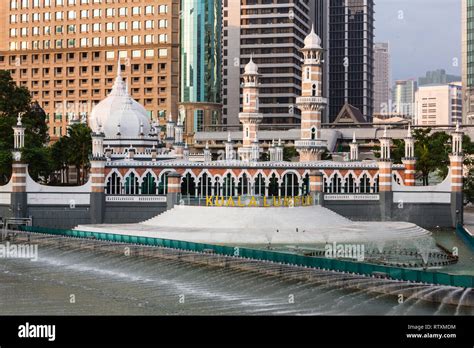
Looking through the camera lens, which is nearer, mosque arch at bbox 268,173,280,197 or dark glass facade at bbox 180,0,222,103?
mosque arch at bbox 268,173,280,197

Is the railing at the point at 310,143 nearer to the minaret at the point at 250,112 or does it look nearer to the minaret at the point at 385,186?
the minaret at the point at 250,112

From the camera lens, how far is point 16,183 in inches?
2945

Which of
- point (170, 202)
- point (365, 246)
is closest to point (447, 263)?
point (365, 246)

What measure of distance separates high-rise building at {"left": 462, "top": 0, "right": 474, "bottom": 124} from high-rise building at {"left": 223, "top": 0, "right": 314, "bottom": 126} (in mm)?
34462

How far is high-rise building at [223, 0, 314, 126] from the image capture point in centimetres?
17188

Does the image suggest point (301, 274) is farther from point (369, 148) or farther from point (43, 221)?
point (369, 148)

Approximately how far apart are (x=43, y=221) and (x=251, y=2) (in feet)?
360

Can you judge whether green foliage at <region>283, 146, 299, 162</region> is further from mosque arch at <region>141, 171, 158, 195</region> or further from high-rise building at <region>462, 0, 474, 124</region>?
high-rise building at <region>462, 0, 474, 124</region>

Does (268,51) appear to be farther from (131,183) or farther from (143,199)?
(143,199)
